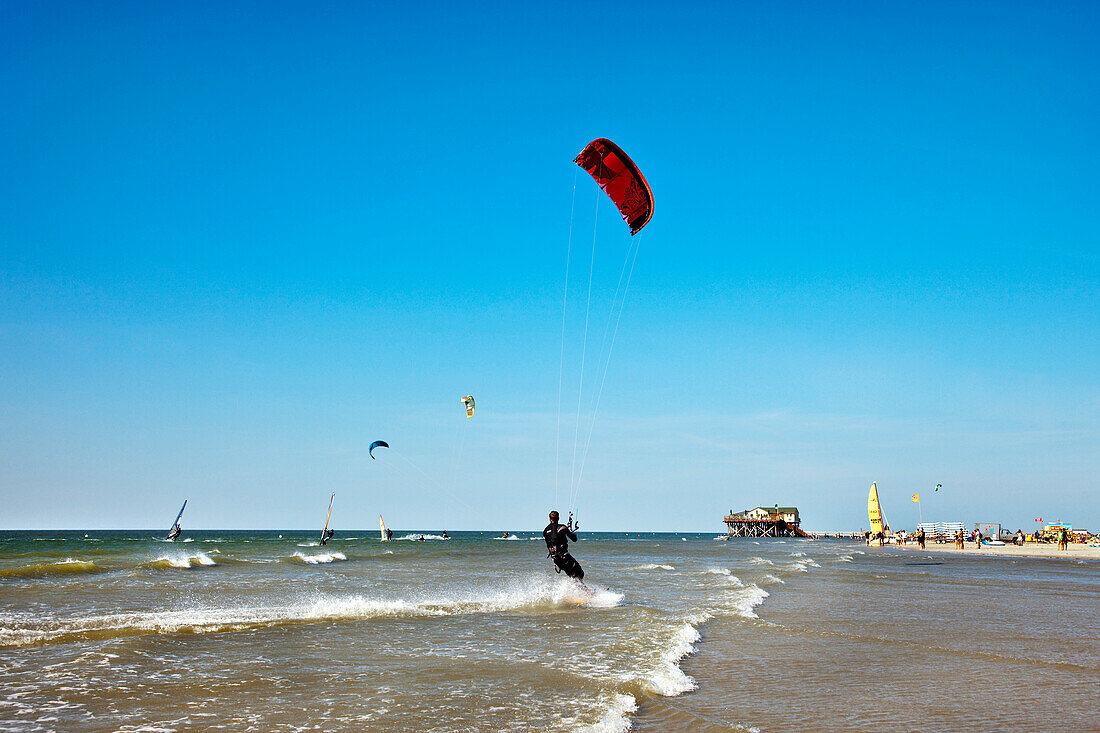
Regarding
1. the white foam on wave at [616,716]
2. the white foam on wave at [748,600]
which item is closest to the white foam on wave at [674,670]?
the white foam on wave at [616,716]

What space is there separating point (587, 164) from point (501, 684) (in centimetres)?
1083

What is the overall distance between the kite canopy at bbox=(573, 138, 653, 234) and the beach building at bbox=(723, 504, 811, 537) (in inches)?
4049

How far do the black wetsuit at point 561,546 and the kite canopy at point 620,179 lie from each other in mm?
6030

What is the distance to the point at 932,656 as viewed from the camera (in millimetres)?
8852

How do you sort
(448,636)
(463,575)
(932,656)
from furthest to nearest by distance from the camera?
(463,575) < (448,636) < (932,656)

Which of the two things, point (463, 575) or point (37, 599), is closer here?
point (37, 599)

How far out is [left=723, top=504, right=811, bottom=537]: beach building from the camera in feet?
366

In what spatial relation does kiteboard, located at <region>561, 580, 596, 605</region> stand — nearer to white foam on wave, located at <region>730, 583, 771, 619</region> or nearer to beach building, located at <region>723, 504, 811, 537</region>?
white foam on wave, located at <region>730, 583, 771, 619</region>

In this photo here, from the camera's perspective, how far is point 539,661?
836cm

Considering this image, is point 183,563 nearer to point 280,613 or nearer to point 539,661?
point 280,613

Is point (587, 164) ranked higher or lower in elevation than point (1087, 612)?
higher

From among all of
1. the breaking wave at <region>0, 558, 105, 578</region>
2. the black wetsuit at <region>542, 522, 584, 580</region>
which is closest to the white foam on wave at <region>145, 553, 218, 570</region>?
the breaking wave at <region>0, 558, 105, 578</region>

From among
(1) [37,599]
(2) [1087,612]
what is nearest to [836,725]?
(2) [1087,612]

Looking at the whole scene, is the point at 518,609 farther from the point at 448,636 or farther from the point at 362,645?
the point at 362,645
